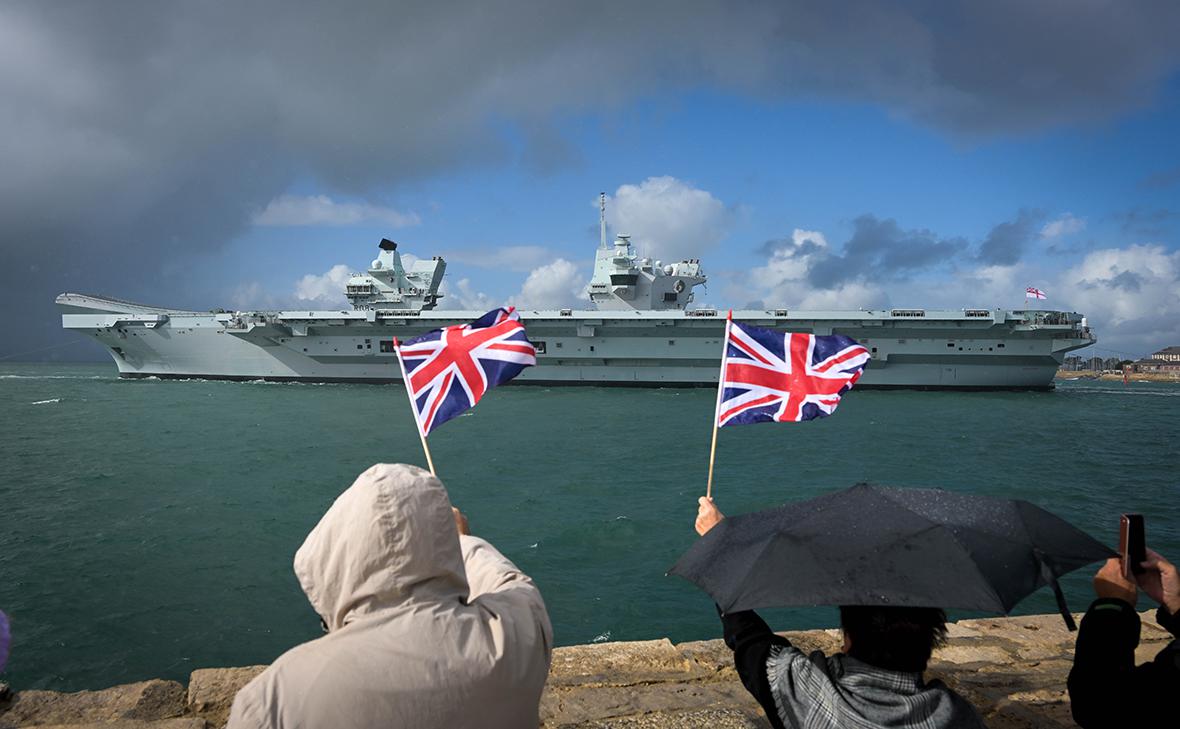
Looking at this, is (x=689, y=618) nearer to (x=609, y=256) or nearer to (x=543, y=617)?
(x=543, y=617)

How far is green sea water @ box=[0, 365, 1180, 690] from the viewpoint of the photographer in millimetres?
6328

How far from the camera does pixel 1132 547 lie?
5.87 ft

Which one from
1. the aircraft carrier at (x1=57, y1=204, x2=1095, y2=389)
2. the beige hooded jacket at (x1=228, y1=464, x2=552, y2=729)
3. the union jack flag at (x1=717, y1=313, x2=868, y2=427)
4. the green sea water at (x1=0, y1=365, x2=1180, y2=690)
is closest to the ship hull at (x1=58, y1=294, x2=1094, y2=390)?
the aircraft carrier at (x1=57, y1=204, x2=1095, y2=389)

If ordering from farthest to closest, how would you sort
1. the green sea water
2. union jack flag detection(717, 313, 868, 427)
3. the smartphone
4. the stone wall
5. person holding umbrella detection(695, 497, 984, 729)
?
the green sea water < union jack flag detection(717, 313, 868, 427) < the stone wall < the smartphone < person holding umbrella detection(695, 497, 984, 729)

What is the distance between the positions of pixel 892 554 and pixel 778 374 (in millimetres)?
2126

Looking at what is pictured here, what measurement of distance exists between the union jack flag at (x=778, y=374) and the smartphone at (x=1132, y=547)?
1866 mm

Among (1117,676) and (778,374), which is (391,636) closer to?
(1117,676)

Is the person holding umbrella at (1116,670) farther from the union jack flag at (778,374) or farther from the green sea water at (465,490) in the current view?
the green sea water at (465,490)

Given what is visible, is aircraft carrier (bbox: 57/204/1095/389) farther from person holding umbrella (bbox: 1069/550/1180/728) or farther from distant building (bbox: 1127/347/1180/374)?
distant building (bbox: 1127/347/1180/374)

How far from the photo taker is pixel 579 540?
28.6 feet

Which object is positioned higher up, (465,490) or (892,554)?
(892,554)

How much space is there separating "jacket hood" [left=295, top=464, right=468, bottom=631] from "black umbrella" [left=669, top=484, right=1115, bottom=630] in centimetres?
76

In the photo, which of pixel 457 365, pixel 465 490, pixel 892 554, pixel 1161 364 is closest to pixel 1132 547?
pixel 892 554

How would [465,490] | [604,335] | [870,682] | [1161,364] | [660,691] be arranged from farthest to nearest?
[1161,364] → [604,335] → [465,490] → [660,691] → [870,682]
